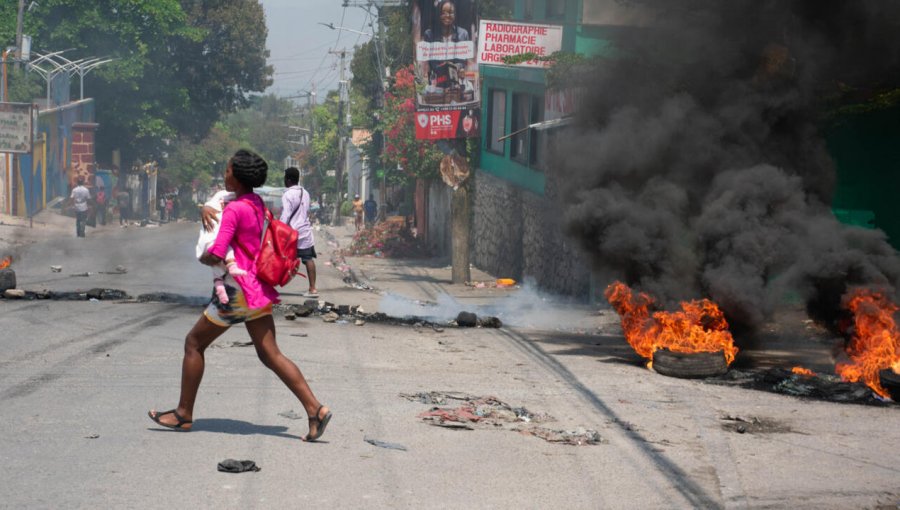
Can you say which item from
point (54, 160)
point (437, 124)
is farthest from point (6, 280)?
point (54, 160)

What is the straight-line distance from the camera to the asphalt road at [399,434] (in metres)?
5.63

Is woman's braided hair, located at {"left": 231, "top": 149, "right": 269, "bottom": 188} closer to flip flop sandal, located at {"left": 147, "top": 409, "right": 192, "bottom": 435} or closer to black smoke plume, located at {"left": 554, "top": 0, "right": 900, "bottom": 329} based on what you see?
flip flop sandal, located at {"left": 147, "top": 409, "right": 192, "bottom": 435}

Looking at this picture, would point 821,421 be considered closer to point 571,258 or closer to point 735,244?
point 735,244

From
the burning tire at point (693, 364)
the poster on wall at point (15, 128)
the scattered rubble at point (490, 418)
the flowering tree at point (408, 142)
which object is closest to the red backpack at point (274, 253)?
the scattered rubble at point (490, 418)

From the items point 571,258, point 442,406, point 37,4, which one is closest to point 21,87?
point 37,4

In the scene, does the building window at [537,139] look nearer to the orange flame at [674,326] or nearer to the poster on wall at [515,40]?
the poster on wall at [515,40]

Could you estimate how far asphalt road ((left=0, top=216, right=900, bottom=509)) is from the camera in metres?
5.63

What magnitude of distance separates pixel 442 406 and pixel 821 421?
2712 mm

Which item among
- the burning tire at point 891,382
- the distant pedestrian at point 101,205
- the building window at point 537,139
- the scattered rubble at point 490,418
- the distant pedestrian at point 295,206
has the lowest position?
the distant pedestrian at point 101,205

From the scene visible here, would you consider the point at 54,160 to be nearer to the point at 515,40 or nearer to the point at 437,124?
the point at 437,124

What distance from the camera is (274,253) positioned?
20.6 ft

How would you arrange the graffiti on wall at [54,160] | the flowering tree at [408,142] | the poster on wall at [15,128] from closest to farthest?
the flowering tree at [408,142] < the poster on wall at [15,128] < the graffiti on wall at [54,160]

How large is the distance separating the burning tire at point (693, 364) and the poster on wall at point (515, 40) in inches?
481

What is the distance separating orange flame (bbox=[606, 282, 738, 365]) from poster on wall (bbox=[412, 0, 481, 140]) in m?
12.2
